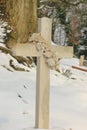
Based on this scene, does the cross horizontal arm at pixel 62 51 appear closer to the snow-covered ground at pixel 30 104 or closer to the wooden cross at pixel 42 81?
the wooden cross at pixel 42 81

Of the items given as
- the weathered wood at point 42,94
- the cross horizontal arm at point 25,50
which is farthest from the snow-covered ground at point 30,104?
the cross horizontal arm at point 25,50

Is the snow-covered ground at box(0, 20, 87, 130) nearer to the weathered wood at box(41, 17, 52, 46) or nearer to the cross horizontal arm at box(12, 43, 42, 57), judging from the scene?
the cross horizontal arm at box(12, 43, 42, 57)

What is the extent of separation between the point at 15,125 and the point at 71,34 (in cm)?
3008

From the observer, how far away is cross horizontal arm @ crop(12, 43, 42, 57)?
193 inches

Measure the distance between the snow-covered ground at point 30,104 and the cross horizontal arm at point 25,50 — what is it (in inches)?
31.7

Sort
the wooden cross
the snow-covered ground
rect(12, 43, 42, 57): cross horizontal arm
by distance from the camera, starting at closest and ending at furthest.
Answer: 1. rect(12, 43, 42, 57): cross horizontal arm
2. the wooden cross
3. the snow-covered ground

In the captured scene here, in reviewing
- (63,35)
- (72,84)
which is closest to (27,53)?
(72,84)

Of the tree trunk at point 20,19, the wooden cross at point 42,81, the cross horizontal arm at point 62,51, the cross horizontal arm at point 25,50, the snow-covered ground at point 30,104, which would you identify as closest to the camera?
the cross horizontal arm at point 25,50

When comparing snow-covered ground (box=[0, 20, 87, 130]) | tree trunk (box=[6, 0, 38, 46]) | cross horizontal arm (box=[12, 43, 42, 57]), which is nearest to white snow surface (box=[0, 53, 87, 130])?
snow-covered ground (box=[0, 20, 87, 130])

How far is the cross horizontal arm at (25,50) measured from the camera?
4.89 m

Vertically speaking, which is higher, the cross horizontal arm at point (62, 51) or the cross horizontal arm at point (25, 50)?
the cross horizontal arm at point (25, 50)

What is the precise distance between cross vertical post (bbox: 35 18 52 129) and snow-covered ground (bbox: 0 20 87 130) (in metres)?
0.14

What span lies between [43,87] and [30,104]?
5.16 ft

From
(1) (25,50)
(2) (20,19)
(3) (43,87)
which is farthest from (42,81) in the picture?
(2) (20,19)
